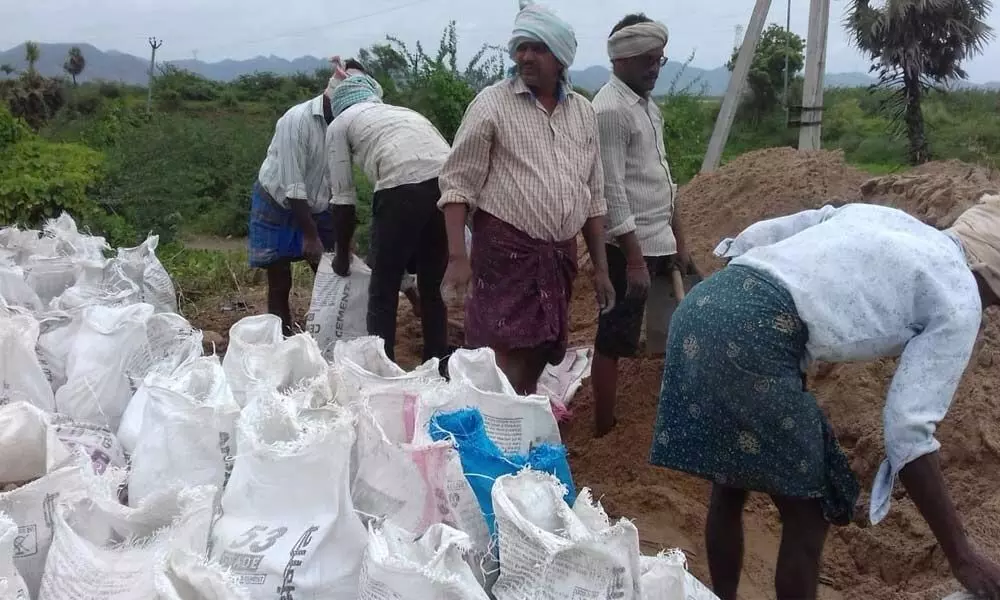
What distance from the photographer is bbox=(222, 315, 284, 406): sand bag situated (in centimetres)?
223

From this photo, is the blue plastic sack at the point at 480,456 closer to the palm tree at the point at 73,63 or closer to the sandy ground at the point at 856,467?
the sandy ground at the point at 856,467

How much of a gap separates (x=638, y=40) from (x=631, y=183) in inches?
20.9

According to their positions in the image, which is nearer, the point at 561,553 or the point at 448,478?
the point at 561,553

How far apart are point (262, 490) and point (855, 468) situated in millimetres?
2482

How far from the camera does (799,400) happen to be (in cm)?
192

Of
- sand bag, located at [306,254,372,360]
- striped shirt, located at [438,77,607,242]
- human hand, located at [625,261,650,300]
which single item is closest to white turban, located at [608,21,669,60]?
striped shirt, located at [438,77,607,242]

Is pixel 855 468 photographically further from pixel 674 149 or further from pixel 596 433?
pixel 674 149

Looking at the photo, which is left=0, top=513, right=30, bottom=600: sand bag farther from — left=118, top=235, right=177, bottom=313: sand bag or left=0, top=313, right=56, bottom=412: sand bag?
left=118, top=235, right=177, bottom=313: sand bag

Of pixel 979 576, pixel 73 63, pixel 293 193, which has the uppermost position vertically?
pixel 73 63

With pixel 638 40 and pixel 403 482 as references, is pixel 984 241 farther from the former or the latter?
pixel 638 40

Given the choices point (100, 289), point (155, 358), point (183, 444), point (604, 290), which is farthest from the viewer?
point (100, 289)

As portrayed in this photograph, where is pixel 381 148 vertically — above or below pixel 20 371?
above

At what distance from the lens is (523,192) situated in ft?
9.01

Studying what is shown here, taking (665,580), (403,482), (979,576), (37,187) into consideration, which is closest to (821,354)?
(979,576)
